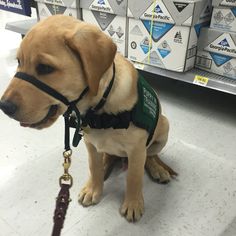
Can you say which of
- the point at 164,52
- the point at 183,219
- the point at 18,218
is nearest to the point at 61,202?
the point at 18,218

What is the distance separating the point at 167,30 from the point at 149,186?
2.49 ft

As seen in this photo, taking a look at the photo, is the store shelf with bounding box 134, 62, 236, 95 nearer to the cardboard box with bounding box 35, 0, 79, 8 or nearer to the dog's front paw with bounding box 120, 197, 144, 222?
the cardboard box with bounding box 35, 0, 79, 8

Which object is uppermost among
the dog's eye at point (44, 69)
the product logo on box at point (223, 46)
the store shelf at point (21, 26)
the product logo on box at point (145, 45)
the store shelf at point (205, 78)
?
the dog's eye at point (44, 69)

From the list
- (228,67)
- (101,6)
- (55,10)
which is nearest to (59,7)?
(55,10)

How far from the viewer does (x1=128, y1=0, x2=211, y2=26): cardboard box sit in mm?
1354

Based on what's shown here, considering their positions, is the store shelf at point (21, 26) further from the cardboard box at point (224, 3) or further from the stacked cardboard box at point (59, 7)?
the cardboard box at point (224, 3)

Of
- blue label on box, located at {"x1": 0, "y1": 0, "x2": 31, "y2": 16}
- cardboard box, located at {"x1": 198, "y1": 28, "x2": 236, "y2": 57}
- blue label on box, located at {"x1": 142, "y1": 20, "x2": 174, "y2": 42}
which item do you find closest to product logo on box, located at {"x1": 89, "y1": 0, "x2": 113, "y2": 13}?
blue label on box, located at {"x1": 142, "y1": 20, "x2": 174, "y2": 42}

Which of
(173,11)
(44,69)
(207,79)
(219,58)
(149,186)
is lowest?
(149,186)

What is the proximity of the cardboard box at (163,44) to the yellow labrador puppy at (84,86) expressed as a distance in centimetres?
62

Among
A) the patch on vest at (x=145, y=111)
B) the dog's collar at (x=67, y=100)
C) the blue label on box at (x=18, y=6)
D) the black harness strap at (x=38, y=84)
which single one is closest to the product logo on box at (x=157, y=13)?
the patch on vest at (x=145, y=111)

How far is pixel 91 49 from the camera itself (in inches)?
25.7

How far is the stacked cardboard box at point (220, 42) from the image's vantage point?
1.37 metres

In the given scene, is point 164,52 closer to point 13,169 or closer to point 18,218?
point 13,169

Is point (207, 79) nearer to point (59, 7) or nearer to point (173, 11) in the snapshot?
point (173, 11)
